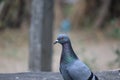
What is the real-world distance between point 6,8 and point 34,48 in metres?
3.10

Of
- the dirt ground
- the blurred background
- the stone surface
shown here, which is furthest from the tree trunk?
the blurred background

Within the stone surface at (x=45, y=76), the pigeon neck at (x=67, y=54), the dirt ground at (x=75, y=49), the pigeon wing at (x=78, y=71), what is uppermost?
the pigeon neck at (x=67, y=54)

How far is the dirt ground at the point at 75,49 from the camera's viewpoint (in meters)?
8.80

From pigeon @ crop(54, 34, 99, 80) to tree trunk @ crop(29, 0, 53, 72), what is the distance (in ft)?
8.10

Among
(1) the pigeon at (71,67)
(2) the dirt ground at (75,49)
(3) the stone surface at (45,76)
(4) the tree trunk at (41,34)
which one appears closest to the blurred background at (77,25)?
(2) the dirt ground at (75,49)

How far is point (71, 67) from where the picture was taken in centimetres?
371

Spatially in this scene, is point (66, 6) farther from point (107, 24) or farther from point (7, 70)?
point (7, 70)

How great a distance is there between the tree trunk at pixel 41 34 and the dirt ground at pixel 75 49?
5.24 ft

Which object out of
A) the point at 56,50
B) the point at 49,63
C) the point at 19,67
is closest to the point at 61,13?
the point at 56,50

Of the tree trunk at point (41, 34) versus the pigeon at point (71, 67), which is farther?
the tree trunk at point (41, 34)

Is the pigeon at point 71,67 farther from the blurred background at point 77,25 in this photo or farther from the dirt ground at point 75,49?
the blurred background at point 77,25

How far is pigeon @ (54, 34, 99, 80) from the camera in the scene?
365 centimetres

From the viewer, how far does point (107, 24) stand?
1167 cm

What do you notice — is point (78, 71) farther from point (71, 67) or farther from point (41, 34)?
point (41, 34)
